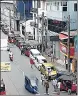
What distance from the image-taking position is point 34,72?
26.7 metres

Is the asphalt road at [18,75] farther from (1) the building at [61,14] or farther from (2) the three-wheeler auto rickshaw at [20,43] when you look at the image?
(1) the building at [61,14]

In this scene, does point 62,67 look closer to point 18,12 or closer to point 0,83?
point 0,83

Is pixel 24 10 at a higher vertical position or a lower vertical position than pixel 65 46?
higher

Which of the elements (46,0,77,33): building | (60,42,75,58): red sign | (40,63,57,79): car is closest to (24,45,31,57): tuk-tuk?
(46,0,77,33): building

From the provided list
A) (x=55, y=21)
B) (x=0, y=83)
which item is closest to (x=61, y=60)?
(x=55, y=21)

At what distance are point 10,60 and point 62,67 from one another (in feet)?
18.6

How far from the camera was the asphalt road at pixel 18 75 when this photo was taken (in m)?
21.2

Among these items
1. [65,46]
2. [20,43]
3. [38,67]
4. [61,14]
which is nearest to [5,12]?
[20,43]

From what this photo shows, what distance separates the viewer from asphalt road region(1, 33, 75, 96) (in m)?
21.2

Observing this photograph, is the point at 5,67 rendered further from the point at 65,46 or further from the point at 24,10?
the point at 24,10

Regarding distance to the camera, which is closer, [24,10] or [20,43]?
[20,43]

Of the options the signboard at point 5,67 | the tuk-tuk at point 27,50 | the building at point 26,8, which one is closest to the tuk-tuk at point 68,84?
the signboard at point 5,67

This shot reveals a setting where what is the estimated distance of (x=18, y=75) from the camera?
25594 mm

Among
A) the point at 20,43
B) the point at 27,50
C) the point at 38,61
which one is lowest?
the point at 38,61
